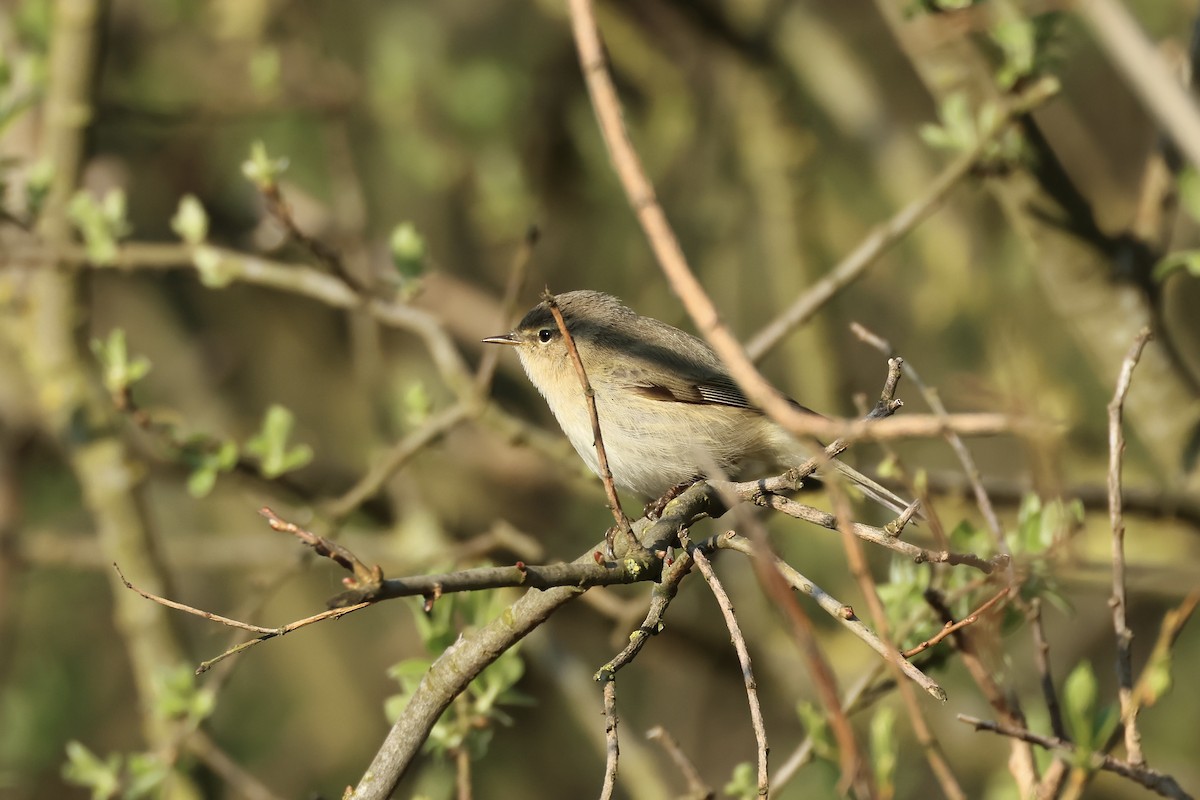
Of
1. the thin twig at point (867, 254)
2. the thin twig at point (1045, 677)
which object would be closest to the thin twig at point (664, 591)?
the thin twig at point (1045, 677)

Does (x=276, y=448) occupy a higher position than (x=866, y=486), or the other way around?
(x=276, y=448)

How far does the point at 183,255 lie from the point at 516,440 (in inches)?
56.3

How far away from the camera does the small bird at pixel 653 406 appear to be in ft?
14.0

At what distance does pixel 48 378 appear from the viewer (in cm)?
484

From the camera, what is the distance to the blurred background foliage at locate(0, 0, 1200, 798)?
18.4 feet

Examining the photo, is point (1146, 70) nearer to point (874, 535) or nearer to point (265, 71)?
point (874, 535)

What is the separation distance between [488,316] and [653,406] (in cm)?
190

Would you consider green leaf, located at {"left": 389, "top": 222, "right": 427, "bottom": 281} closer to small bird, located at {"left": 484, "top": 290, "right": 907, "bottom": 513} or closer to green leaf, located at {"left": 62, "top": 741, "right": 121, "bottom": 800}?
small bird, located at {"left": 484, "top": 290, "right": 907, "bottom": 513}

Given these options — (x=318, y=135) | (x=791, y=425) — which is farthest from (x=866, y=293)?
(x=791, y=425)

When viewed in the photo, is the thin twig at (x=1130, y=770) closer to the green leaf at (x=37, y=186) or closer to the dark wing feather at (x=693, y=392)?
the dark wing feather at (x=693, y=392)

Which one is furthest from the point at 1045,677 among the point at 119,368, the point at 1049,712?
the point at 119,368

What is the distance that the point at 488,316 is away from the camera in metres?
6.11

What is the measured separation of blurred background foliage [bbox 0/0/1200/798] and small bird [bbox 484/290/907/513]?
367 millimetres

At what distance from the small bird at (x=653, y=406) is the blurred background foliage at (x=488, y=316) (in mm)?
367
